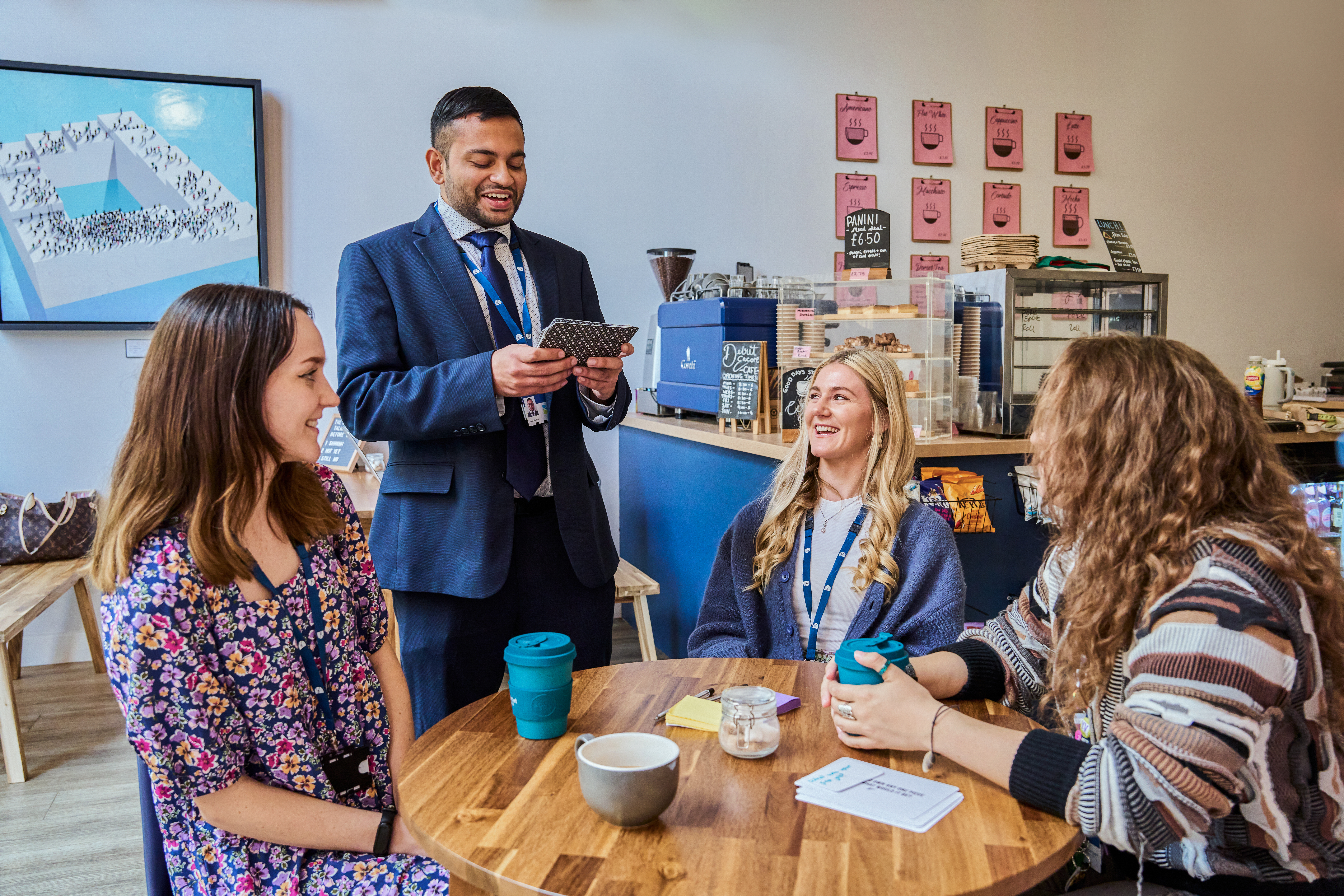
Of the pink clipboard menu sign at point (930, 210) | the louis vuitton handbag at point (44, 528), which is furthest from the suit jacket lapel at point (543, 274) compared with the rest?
the pink clipboard menu sign at point (930, 210)

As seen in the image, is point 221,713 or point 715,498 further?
point 715,498

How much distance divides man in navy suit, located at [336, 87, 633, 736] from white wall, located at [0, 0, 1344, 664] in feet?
7.61

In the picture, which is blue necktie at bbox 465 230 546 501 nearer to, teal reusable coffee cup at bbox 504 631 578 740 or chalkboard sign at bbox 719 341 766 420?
teal reusable coffee cup at bbox 504 631 578 740


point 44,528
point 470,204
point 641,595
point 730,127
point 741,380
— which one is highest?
point 730,127

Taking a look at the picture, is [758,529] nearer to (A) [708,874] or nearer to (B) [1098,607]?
(B) [1098,607]

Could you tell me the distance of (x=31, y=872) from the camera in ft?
7.72

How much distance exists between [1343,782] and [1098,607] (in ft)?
1.07

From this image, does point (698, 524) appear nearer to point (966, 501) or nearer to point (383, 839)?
point (966, 501)

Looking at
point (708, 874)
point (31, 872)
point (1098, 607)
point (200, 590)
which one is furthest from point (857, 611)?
point (31, 872)

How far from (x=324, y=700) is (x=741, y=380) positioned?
2.01m

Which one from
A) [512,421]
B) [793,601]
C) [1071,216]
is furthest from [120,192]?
[1071,216]

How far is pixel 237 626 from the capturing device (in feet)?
4.03

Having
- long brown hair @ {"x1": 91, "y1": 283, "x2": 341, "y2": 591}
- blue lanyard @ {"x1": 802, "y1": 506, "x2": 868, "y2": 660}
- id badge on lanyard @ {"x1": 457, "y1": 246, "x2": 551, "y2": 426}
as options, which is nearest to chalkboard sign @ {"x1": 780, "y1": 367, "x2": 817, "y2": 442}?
blue lanyard @ {"x1": 802, "y1": 506, "x2": 868, "y2": 660}

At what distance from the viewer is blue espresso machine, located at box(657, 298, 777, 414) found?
10.6ft
